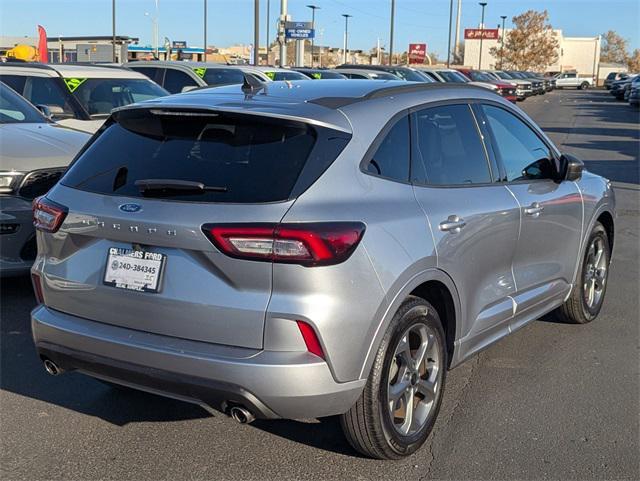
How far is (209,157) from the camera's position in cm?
340

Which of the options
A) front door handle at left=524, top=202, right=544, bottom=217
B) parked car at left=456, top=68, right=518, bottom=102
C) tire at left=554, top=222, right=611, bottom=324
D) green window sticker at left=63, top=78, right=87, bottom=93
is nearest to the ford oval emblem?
front door handle at left=524, top=202, right=544, bottom=217

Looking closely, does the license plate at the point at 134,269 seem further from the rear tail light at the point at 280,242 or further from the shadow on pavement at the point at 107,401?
the shadow on pavement at the point at 107,401

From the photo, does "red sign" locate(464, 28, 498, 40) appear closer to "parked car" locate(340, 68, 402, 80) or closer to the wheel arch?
"parked car" locate(340, 68, 402, 80)

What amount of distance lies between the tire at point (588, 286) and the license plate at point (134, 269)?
339 centimetres

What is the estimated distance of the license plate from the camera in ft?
10.6

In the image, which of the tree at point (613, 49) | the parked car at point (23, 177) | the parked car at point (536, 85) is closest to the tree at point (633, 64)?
the tree at point (613, 49)

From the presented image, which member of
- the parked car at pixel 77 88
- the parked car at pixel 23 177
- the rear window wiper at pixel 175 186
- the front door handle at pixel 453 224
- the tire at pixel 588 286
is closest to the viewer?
the rear window wiper at pixel 175 186

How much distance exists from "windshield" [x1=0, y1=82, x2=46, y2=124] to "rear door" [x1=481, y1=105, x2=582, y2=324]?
4.62 metres

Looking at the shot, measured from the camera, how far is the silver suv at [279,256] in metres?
3.09

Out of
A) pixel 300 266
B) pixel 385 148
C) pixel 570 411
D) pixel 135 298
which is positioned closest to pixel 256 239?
pixel 300 266

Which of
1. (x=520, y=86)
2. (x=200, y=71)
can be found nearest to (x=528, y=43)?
(x=520, y=86)

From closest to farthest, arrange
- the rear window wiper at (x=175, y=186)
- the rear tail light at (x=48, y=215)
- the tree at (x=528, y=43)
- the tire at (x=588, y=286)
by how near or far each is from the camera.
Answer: the rear window wiper at (x=175, y=186), the rear tail light at (x=48, y=215), the tire at (x=588, y=286), the tree at (x=528, y=43)

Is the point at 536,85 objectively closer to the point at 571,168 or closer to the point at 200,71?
the point at 200,71

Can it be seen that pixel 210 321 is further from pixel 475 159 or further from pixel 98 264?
pixel 475 159
